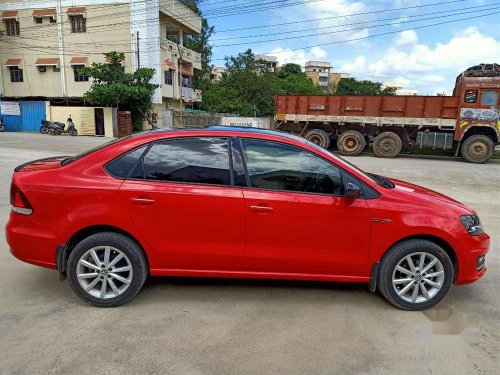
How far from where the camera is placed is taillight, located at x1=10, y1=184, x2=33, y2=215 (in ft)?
11.6

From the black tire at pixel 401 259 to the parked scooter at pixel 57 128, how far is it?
27.3m

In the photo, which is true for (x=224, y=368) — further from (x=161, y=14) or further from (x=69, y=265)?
(x=161, y=14)

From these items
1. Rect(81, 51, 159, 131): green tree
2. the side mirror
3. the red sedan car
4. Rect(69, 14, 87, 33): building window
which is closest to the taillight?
the red sedan car

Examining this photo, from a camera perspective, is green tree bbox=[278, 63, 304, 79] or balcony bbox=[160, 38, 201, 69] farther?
green tree bbox=[278, 63, 304, 79]

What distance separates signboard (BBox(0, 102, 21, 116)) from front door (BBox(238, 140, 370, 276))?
105 feet

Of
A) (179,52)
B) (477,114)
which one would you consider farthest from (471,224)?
(179,52)

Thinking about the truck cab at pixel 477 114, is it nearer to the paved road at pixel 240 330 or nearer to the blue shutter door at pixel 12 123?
the paved road at pixel 240 330

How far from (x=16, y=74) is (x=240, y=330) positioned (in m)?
36.1

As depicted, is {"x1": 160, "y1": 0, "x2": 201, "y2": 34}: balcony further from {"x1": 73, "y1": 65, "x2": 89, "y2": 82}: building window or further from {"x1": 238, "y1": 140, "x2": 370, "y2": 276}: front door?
{"x1": 238, "y1": 140, "x2": 370, "y2": 276}: front door

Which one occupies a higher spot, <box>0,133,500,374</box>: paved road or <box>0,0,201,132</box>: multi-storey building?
<box>0,0,201,132</box>: multi-storey building

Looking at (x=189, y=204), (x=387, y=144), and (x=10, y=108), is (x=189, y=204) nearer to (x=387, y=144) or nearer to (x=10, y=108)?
(x=387, y=144)

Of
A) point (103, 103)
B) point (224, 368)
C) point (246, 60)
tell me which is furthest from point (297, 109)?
point (246, 60)

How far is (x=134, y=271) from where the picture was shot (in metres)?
3.55

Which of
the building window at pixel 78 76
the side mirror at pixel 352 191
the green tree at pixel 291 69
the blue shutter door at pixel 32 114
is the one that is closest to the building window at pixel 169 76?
the building window at pixel 78 76
